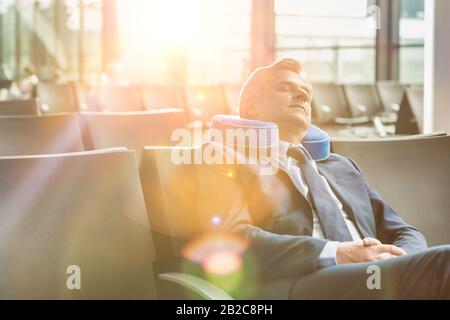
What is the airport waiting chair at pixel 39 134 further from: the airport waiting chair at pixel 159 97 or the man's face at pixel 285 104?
the airport waiting chair at pixel 159 97

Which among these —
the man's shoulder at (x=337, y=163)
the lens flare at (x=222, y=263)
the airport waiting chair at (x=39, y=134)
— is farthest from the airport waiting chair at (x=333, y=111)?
the lens flare at (x=222, y=263)

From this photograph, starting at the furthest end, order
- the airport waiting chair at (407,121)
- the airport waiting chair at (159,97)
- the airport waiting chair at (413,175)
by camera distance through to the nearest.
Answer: the airport waiting chair at (159,97) → the airport waiting chair at (407,121) → the airport waiting chair at (413,175)

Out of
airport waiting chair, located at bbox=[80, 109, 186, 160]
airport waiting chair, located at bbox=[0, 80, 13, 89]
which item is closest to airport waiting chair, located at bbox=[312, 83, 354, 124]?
airport waiting chair, located at bbox=[80, 109, 186, 160]

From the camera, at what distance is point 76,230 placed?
1.86 metres

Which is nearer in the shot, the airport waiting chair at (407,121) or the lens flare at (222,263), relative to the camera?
the lens flare at (222,263)

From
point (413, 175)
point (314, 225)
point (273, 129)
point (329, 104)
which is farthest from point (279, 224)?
point (329, 104)

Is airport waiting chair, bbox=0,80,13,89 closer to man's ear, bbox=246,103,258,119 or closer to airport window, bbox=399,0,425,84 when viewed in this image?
airport window, bbox=399,0,425,84

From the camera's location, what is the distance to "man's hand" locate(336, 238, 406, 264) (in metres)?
1.86

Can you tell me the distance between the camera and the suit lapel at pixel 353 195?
6.91 feet

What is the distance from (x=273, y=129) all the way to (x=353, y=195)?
1.06 feet

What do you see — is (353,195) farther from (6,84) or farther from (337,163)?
(6,84)

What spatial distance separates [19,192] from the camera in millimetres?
1792

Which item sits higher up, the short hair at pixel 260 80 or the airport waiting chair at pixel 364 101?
the short hair at pixel 260 80

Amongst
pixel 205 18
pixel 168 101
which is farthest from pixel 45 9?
pixel 168 101
